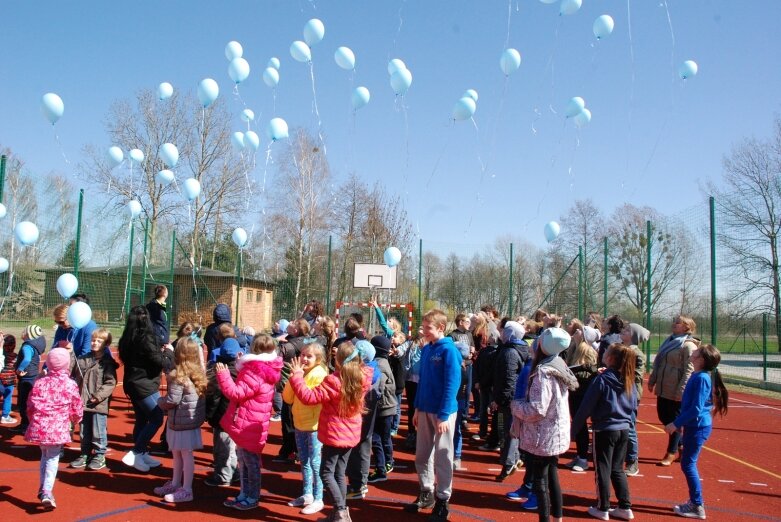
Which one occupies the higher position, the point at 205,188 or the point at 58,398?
the point at 205,188

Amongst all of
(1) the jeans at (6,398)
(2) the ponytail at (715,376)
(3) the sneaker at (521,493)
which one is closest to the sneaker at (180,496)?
(3) the sneaker at (521,493)

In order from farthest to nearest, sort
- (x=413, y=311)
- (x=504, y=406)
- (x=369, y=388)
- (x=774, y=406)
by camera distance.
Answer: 1. (x=413, y=311)
2. (x=774, y=406)
3. (x=504, y=406)
4. (x=369, y=388)

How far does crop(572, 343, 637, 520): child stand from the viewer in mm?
4742

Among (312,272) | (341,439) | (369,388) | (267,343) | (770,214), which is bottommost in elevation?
(341,439)

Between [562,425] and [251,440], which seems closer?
[562,425]

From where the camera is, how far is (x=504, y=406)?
6188mm

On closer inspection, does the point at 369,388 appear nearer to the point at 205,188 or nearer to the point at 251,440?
the point at 251,440

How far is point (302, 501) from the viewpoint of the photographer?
490 cm

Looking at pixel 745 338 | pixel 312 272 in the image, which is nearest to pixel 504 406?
pixel 312 272

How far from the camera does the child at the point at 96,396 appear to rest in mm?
5629

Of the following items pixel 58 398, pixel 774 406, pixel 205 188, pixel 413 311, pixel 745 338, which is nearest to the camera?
pixel 58 398

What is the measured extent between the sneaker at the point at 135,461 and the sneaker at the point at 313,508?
194 cm

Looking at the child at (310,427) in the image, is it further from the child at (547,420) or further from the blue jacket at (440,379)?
the child at (547,420)

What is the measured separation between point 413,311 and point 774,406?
907 centimetres
